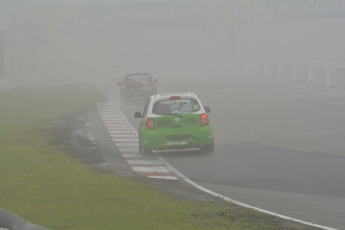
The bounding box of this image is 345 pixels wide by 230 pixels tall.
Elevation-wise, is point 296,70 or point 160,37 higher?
point 160,37

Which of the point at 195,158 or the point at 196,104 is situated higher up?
the point at 196,104

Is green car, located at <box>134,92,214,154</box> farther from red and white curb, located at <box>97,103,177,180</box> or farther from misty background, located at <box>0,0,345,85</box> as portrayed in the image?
misty background, located at <box>0,0,345,85</box>

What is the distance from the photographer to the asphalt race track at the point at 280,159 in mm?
10172

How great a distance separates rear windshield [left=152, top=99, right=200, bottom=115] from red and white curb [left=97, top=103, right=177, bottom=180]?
1.13m

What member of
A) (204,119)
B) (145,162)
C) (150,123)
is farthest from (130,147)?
(145,162)

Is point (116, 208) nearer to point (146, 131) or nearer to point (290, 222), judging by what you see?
point (290, 222)

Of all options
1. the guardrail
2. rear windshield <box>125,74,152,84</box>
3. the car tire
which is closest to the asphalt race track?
the car tire

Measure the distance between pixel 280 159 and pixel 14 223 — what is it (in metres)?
10.3

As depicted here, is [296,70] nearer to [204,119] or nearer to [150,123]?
[204,119]

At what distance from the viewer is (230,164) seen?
14.5 metres

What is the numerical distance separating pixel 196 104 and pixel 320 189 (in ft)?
20.1

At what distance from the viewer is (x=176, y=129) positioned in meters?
16.4

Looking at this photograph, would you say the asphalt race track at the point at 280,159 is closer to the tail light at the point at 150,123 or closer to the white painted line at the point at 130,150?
the tail light at the point at 150,123

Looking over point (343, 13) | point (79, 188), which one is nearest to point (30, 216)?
point (79, 188)
